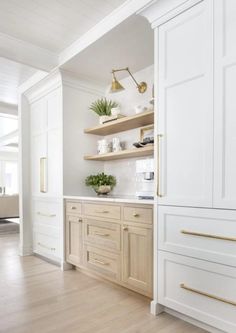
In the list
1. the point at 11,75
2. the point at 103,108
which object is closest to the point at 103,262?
the point at 103,108

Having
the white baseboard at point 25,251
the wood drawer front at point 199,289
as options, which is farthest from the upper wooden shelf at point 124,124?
the white baseboard at point 25,251

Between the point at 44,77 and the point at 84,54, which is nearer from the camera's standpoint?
the point at 84,54

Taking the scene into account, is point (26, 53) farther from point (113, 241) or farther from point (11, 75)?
point (113, 241)

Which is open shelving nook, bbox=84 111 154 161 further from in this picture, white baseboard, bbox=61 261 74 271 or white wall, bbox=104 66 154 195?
white baseboard, bbox=61 261 74 271

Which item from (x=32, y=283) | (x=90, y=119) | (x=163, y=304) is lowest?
(x=32, y=283)

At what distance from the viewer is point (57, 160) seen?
3377 millimetres

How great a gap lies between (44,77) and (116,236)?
87.4 inches

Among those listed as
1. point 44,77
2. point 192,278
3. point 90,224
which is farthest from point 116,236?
point 44,77

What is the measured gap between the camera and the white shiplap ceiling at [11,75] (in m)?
3.32

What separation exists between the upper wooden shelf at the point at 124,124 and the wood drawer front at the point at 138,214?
96cm

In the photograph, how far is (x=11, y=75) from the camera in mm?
3613

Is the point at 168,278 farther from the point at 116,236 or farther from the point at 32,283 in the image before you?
the point at 32,283

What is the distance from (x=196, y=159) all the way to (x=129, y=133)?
5.07 feet

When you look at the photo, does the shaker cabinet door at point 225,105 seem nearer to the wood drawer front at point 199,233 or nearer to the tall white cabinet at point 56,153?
the wood drawer front at point 199,233
